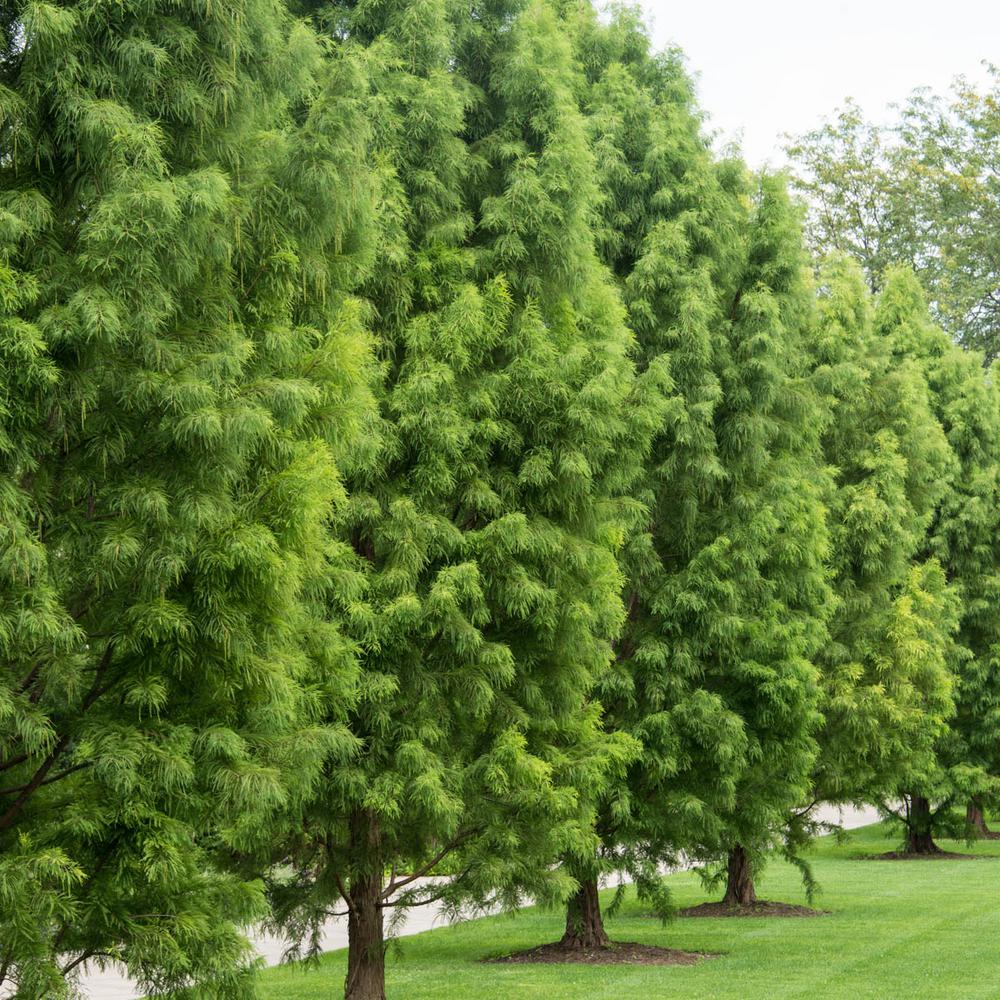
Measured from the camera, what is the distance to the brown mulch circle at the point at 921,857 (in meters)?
24.2

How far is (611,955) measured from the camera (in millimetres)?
13805

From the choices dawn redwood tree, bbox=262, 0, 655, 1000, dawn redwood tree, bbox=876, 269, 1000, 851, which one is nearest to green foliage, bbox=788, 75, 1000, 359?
dawn redwood tree, bbox=876, 269, 1000, 851

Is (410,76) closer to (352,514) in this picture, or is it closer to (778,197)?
(352,514)

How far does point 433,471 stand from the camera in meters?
9.32

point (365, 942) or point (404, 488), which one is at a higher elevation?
point (404, 488)

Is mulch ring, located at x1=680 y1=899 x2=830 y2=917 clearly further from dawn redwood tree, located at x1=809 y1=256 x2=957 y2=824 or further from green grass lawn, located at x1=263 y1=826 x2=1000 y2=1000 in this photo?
dawn redwood tree, located at x1=809 y1=256 x2=957 y2=824

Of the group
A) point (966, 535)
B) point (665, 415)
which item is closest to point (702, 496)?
point (665, 415)

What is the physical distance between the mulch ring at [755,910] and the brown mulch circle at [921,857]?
7.21 metres

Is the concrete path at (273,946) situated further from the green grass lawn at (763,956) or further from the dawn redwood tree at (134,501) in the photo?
the dawn redwood tree at (134,501)

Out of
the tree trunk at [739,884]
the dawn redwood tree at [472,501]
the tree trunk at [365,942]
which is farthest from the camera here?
the tree trunk at [739,884]

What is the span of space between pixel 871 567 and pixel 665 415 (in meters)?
5.57

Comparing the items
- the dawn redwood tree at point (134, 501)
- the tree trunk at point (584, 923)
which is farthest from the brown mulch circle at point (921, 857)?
the dawn redwood tree at point (134, 501)

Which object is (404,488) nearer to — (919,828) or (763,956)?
(763,956)

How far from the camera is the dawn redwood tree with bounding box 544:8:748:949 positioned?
41.6 ft
